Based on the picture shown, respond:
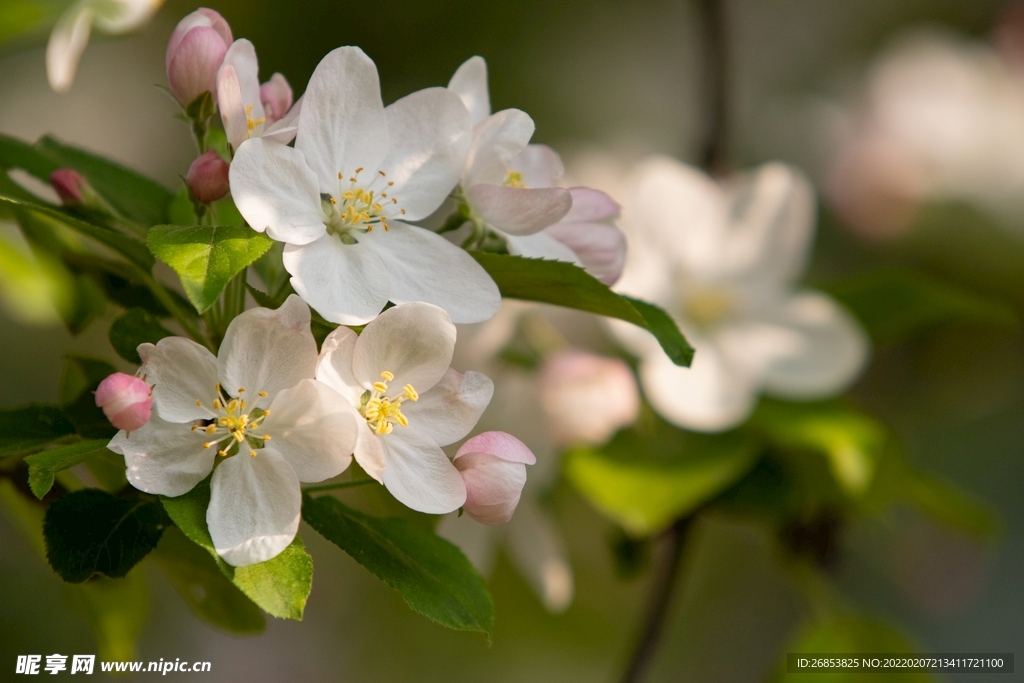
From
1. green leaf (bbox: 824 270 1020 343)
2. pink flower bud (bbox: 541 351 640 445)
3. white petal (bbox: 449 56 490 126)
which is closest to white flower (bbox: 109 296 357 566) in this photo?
white petal (bbox: 449 56 490 126)

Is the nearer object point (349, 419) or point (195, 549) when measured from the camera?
point (349, 419)

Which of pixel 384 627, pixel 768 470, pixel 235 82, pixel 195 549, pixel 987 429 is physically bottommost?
pixel 384 627

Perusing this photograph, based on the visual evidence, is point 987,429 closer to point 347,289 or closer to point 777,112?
point 777,112

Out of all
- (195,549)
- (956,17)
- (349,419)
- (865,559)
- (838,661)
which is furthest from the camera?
(956,17)

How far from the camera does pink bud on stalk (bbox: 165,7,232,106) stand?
47cm

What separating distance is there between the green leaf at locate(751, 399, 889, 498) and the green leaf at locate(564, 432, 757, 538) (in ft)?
0.14

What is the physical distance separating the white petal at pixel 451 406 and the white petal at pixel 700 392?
1.73 feet

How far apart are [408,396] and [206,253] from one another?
124mm

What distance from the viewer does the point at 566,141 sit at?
2.51m

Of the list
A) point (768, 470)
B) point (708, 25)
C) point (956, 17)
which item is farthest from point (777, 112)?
point (768, 470)

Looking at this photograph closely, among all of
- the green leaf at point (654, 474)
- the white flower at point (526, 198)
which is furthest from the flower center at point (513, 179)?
the green leaf at point (654, 474)

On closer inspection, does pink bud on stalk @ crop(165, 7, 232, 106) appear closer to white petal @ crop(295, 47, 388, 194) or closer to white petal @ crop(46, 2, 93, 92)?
white petal @ crop(295, 47, 388, 194)

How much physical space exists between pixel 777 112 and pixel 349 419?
2.36 meters

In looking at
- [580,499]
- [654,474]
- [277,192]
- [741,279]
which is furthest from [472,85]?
[580,499]
